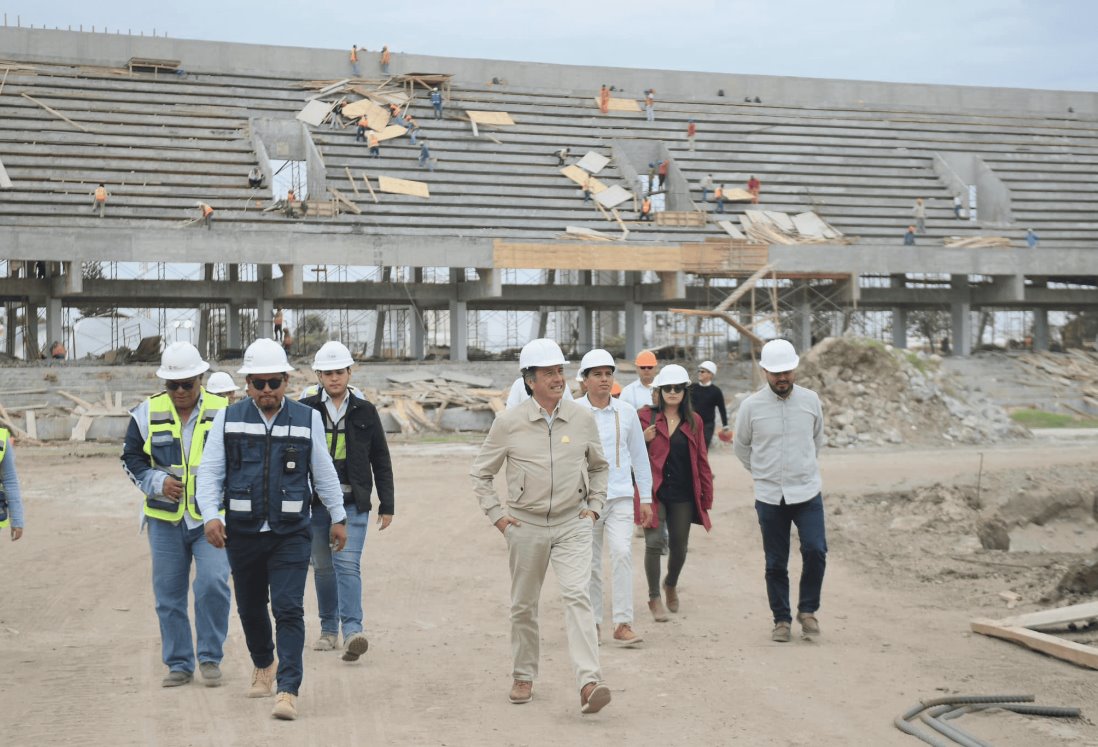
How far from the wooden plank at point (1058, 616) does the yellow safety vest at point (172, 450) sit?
5224mm

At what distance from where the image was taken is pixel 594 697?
20.2ft

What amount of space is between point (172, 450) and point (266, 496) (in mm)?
A: 1107

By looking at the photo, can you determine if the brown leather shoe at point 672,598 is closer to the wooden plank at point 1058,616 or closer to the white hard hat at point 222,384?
the wooden plank at point 1058,616

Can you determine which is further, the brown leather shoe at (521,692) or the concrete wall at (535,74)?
the concrete wall at (535,74)

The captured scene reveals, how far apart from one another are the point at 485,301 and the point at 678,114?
10556 mm

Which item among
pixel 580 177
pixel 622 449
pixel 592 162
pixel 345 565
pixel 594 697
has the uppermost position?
pixel 592 162

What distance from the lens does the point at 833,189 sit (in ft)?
129

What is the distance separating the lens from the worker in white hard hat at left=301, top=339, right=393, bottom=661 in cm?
771

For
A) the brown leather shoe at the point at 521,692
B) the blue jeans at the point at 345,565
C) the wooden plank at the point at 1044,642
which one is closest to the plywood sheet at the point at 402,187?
the blue jeans at the point at 345,565

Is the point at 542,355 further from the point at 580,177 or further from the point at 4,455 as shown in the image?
the point at 580,177

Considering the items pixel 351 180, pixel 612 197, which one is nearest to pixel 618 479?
pixel 351 180

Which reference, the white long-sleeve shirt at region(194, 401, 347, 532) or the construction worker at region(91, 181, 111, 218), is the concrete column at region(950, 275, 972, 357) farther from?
the white long-sleeve shirt at region(194, 401, 347, 532)

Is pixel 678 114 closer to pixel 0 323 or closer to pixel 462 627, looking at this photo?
pixel 0 323

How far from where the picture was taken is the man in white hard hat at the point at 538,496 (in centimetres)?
666
